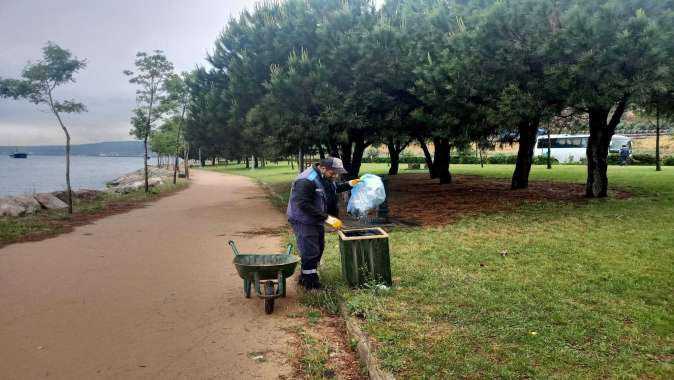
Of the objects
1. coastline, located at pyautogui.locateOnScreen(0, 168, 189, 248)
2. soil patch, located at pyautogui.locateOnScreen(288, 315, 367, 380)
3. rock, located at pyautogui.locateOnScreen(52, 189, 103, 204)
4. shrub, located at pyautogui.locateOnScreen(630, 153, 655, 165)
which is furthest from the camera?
shrub, located at pyautogui.locateOnScreen(630, 153, 655, 165)

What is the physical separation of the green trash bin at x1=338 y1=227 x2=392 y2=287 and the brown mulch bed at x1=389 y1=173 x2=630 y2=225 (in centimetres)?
628

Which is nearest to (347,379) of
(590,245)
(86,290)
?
(86,290)

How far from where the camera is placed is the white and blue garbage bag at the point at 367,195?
740 centimetres

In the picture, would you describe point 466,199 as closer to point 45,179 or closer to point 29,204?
point 29,204

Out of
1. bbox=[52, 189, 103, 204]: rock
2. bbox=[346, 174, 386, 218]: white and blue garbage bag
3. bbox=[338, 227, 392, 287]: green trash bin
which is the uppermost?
bbox=[346, 174, 386, 218]: white and blue garbage bag

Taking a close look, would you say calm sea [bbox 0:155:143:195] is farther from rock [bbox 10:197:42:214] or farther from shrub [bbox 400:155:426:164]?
shrub [bbox 400:155:426:164]

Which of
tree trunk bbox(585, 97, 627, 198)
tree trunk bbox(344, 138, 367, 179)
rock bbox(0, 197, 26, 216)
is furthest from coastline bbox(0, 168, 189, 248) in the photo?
tree trunk bbox(585, 97, 627, 198)

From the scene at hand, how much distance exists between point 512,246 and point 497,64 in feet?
18.9

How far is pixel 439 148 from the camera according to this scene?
25.1 meters

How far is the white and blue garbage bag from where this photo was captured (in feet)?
24.3

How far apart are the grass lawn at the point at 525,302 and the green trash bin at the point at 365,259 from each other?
185 mm

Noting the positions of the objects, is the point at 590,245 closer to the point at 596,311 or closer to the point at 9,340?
the point at 596,311

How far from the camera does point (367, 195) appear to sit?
742cm

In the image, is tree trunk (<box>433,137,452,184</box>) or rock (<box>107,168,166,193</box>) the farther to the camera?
rock (<box>107,168,166,193</box>)
